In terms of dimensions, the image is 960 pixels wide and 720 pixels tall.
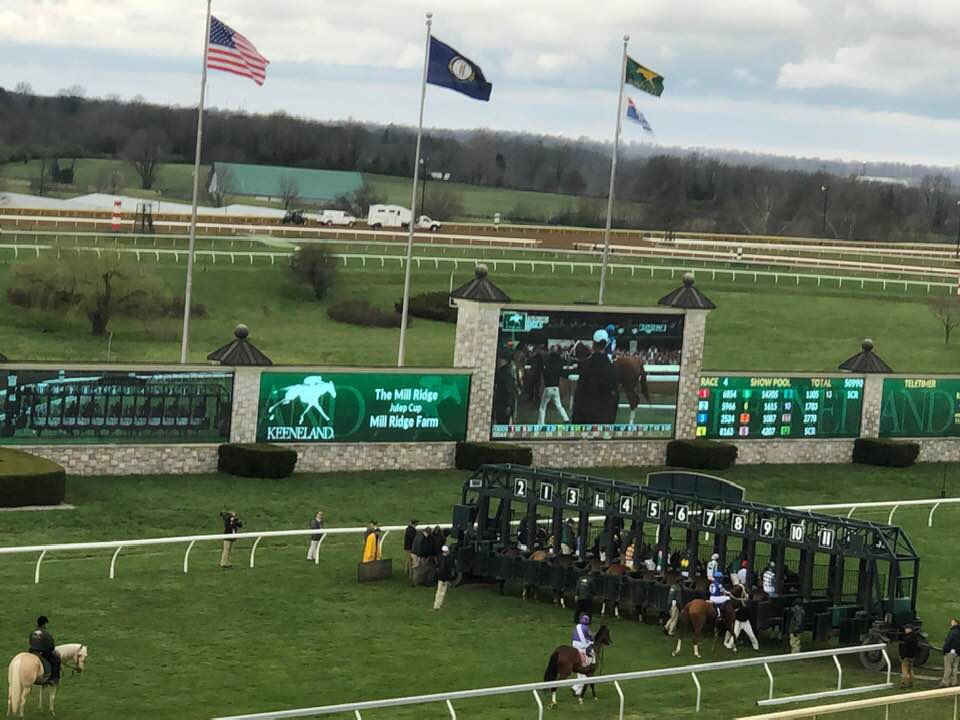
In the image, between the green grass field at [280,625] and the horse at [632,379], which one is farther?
the horse at [632,379]

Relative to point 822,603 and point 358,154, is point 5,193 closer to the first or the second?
point 358,154

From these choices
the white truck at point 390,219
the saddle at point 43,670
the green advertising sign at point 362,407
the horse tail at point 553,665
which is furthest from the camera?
the white truck at point 390,219

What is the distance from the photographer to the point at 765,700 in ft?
74.2

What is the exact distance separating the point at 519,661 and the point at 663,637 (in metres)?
3.14

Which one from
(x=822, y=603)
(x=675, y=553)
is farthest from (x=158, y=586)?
(x=822, y=603)

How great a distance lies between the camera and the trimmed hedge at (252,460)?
3716 centimetres

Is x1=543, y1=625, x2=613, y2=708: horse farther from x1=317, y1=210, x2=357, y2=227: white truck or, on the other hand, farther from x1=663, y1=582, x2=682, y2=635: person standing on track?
x1=317, y1=210, x2=357, y2=227: white truck

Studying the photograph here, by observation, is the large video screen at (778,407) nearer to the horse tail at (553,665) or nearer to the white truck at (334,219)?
the horse tail at (553,665)

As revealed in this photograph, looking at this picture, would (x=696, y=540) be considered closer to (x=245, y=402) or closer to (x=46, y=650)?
(x=46, y=650)

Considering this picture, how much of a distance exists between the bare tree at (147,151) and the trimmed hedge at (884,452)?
7884 centimetres

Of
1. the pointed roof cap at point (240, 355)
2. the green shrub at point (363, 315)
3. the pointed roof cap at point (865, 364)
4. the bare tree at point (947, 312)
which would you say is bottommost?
the pointed roof cap at point (240, 355)

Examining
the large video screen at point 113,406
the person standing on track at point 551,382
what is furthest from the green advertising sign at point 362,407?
the person standing on track at point 551,382

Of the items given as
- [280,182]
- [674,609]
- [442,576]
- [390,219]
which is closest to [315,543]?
[442,576]

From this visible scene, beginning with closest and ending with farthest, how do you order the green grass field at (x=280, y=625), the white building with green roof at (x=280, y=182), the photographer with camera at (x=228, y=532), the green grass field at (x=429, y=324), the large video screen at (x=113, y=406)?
the green grass field at (x=280, y=625) < the photographer with camera at (x=228, y=532) < the large video screen at (x=113, y=406) < the green grass field at (x=429, y=324) < the white building with green roof at (x=280, y=182)
